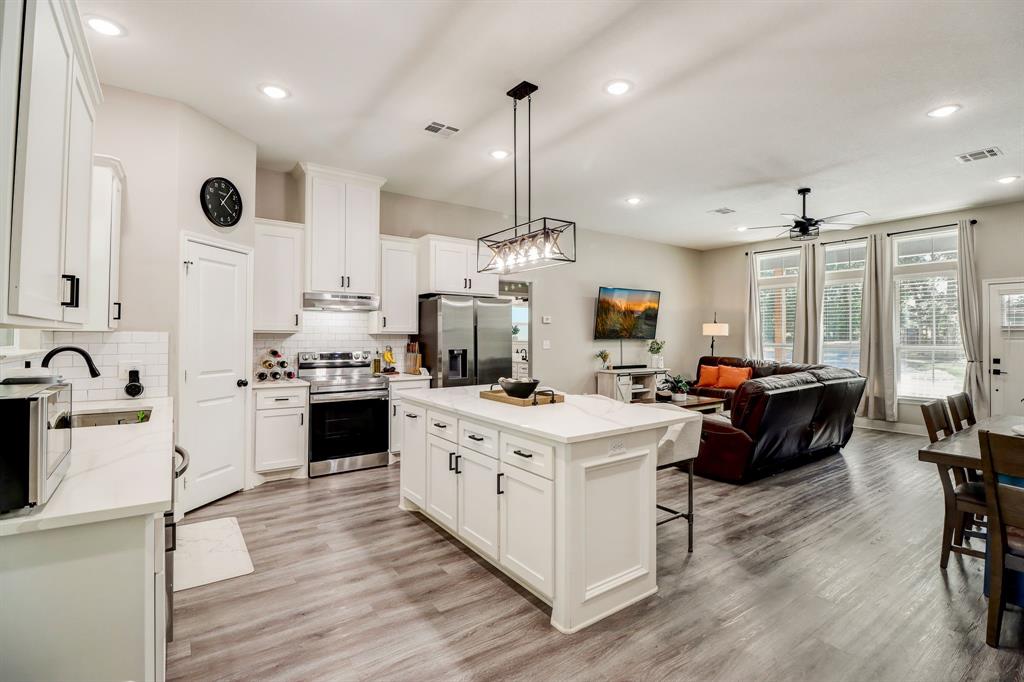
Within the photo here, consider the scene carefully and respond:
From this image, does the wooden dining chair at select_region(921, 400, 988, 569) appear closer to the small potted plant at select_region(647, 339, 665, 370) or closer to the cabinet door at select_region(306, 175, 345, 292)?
the cabinet door at select_region(306, 175, 345, 292)

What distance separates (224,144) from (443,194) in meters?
2.40

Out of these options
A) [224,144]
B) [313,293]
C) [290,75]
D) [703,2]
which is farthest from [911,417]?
[224,144]

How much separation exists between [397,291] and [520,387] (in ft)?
9.39

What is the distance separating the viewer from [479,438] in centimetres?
274

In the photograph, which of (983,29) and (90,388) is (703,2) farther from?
(90,388)

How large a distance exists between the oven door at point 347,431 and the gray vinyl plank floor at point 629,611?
0.95m

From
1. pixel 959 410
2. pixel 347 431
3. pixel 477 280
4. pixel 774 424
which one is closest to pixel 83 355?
pixel 347 431

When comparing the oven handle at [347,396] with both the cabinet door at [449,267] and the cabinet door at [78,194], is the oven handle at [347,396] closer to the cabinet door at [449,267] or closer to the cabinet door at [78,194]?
the cabinet door at [449,267]

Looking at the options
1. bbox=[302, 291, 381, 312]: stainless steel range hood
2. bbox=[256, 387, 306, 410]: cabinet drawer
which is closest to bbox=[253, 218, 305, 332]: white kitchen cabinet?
bbox=[302, 291, 381, 312]: stainless steel range hood

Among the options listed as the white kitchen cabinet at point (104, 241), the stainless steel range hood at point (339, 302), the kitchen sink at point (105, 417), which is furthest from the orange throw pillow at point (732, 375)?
the white kitchen cabinet at point (104, 241)

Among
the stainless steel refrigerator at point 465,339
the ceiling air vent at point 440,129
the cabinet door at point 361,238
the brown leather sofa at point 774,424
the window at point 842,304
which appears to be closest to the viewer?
the ceiling air vent at point 440,129

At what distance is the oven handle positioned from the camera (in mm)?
4578

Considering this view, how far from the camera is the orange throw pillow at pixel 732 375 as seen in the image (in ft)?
25.1

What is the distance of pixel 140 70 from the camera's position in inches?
123
